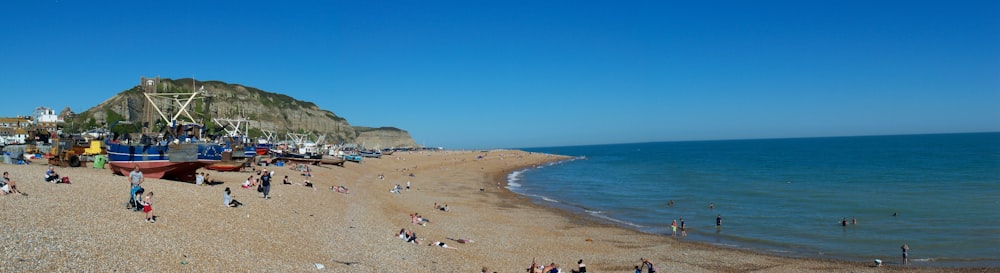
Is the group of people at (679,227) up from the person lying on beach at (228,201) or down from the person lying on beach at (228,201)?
down

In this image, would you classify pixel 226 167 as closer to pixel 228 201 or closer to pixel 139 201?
pixel 228 201

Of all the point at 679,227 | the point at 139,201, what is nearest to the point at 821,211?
the point at 679,227

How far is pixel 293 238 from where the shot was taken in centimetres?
1845

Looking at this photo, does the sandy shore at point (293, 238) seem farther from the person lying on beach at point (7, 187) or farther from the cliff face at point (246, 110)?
the cliff face at point (246, 110)

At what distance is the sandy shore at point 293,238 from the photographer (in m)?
12.8

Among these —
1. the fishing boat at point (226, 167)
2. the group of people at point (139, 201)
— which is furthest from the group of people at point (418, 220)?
the fishing boat at point (226, 167)

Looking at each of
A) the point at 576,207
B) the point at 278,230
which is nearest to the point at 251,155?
the point at 576,207

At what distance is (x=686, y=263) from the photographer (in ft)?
70.7

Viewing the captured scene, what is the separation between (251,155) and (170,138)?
16098 millimetres

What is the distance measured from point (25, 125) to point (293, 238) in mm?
75945

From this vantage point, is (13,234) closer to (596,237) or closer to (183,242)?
(183,242)

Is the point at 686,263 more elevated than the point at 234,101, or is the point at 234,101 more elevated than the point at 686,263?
the point at 234,101

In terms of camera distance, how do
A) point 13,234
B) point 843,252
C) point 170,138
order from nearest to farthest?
point 13,234 → point 843,252 → point 170,138

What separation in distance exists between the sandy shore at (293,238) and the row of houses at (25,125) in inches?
2066
